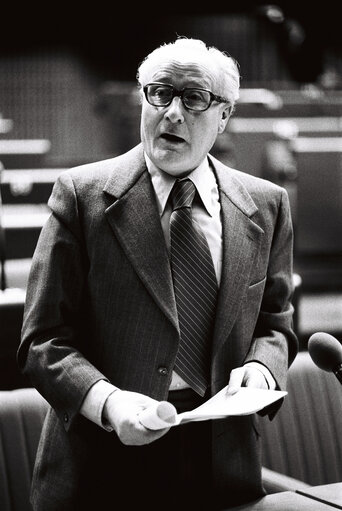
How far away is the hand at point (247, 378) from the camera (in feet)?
5.48

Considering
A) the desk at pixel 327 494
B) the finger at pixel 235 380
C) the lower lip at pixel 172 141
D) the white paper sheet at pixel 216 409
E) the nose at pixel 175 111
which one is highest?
the nose at pixel 175 111

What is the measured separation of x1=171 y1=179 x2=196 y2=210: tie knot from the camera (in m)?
1.75

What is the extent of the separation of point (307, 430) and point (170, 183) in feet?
4.92

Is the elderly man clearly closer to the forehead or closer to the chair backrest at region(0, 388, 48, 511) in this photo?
the forehead

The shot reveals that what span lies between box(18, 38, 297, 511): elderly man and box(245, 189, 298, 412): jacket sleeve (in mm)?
45

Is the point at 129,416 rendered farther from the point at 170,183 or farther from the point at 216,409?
the point at 170,183

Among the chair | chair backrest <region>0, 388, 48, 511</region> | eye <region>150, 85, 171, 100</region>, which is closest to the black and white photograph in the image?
eye <region>150, 85, 171, 100</region>

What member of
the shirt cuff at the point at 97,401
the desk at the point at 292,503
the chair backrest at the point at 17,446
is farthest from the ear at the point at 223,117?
the chair backrest at the point at 17,446

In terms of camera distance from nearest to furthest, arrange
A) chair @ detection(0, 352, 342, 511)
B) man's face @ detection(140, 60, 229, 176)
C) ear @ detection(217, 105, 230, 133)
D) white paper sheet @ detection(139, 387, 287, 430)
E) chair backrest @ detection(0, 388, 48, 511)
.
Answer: white paper sheet @ detection(139, 387, 287, 430) < man's face @ detection(140, 60, 229, 176) < ear @ detection(217, 105, 230, 133) < chair backrest @ detection(0, 388, 48, 511) < chair @ detection(0, 352, 342, 511)

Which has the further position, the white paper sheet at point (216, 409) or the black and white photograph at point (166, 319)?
the black and white photograph at point (166, 319)

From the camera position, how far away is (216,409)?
1485 millimetres

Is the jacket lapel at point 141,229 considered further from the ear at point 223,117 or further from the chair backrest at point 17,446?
the chair backrest at point 17,446

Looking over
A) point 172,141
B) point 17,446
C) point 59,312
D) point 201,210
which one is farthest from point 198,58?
point 17,446

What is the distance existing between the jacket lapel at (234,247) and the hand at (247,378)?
2.4 inches
